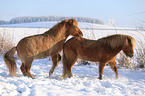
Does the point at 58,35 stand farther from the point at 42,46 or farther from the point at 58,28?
the point at 42,46

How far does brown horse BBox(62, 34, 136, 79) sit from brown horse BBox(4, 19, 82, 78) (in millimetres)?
183

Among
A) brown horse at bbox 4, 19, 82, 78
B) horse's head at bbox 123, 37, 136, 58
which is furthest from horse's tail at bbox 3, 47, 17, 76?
horse's head at bbox 123, 37, 136, 58

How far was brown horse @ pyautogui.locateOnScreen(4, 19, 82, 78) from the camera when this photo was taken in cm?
319

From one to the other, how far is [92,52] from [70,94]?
1.22 m

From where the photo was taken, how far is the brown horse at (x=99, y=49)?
305 centimetres

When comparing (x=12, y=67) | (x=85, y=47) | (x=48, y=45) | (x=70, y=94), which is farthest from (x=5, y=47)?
(x=70, y=94)

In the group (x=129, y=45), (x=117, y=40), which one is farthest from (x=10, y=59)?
(x=129, y=45)

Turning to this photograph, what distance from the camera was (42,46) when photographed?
325cm

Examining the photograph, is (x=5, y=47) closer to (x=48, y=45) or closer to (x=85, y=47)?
(x=48, y=45)

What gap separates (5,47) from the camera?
21.0 feet

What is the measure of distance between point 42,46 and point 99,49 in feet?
3.76

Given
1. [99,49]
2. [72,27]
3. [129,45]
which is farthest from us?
[72,27]

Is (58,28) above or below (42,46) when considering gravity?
above

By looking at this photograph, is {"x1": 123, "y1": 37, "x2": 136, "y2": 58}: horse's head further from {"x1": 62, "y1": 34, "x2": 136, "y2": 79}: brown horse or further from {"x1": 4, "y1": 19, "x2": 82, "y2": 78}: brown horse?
{"x1": 4, "y1": 19, "x2": 82, "y2": 78}: brown horse
